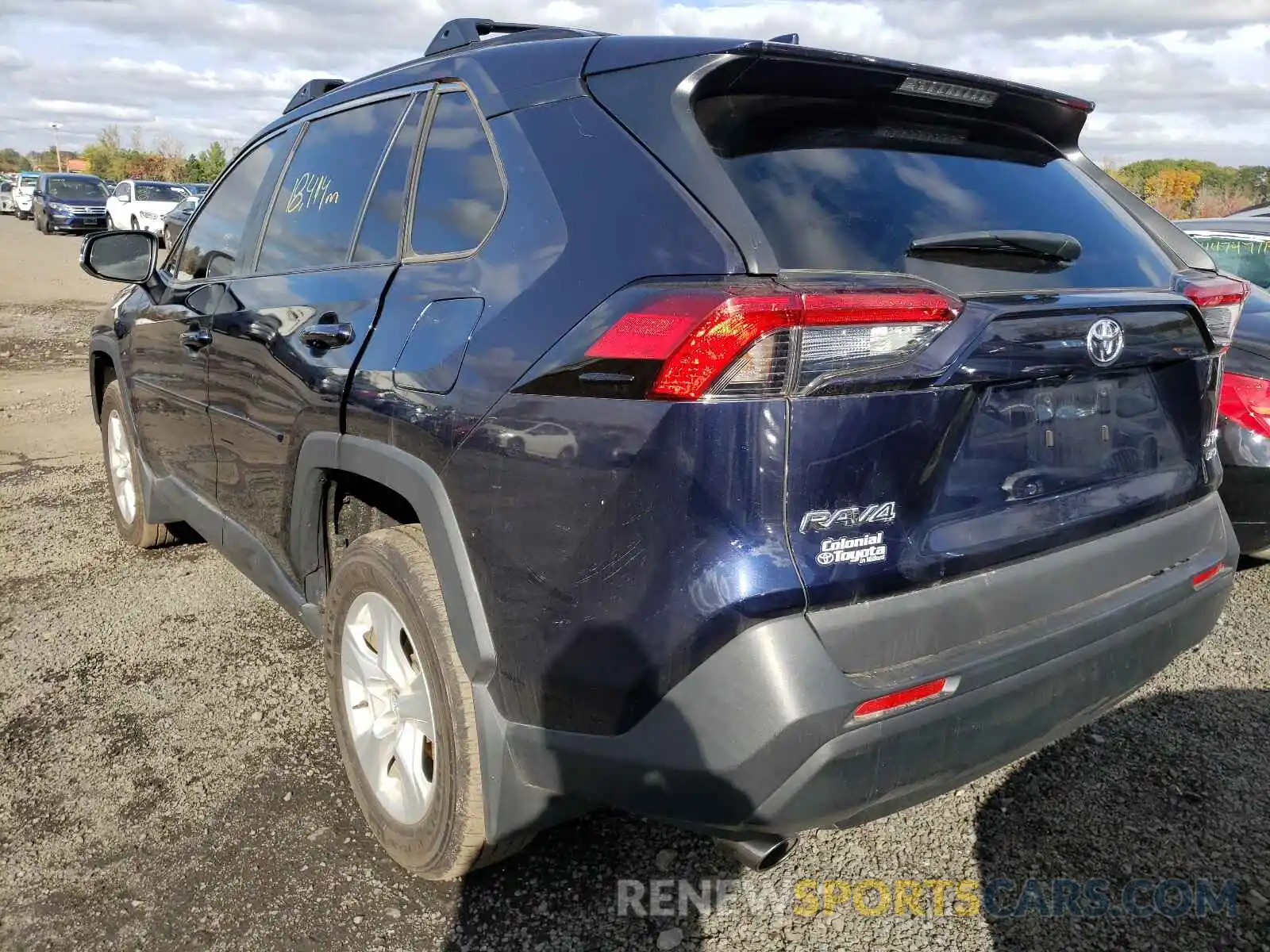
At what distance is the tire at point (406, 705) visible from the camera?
219 centimetres

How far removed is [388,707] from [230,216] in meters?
→ 2.15

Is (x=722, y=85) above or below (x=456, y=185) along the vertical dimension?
above

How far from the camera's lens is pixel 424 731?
2.41 metres

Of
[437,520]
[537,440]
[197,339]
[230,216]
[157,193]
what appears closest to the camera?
[537,440]

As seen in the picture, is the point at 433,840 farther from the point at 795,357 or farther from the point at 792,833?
the point at 795,357

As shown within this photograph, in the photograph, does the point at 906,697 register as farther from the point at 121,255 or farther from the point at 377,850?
the point at 121,255

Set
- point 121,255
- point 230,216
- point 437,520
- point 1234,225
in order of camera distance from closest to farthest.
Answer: point 437,520
point 230,216
point 121,255
point 1234,225

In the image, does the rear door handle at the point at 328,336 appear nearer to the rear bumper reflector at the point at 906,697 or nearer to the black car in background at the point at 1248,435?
the rear bumper reflector at the point at 906,697

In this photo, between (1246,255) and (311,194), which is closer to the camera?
(311,194)

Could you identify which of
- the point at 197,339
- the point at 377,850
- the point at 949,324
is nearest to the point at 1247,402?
the point at 949,324

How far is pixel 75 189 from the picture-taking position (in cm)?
3262

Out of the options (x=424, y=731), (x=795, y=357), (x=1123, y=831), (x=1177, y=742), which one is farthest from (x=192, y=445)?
(x=1177, y=742)

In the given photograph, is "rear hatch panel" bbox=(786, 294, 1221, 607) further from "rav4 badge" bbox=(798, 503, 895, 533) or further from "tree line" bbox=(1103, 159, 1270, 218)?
"tree line" bbox=(1103, 159, 1270, 218)

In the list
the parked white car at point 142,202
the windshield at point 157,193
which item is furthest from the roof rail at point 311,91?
the windshield at point 157,193
